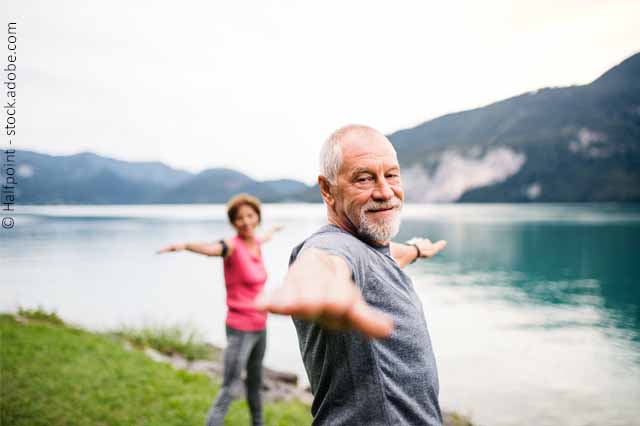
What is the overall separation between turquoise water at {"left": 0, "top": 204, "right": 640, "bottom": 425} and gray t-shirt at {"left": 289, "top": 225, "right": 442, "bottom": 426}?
8984 mm

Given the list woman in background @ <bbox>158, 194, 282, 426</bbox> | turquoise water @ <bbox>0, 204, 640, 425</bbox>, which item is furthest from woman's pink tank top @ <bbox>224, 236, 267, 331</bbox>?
turquoise water @ <bbox>0, 204, 640, 425</bbox>

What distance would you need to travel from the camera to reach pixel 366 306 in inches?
56.4

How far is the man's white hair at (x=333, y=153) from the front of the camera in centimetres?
202

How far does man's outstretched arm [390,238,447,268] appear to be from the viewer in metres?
3.58

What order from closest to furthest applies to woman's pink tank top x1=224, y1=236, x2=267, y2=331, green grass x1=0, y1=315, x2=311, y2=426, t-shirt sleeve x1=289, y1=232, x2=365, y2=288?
1. t-shirt sleeve x1=289, y1=232, x2=365, y2=288
2. woman's pink tank top x1=224, y1=236, x2=267, y2=331
3. green grass x1=0, y1=315, x2=311, y2=426

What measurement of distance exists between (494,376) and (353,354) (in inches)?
499

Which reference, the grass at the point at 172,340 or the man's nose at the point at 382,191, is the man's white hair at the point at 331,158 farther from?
the grass at the point at 172,340

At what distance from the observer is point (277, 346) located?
1535 cm

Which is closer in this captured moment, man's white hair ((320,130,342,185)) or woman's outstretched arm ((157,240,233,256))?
man's white hair ((320,130,342,185))

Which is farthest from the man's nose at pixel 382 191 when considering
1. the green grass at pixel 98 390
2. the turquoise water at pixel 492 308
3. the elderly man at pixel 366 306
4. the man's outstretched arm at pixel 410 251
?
the turquoise water at pixel 492 308

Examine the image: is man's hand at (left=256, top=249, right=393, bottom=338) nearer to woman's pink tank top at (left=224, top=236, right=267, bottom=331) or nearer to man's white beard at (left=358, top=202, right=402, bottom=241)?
man's white beard at (left=358, top=202, right=402, bottom=241)

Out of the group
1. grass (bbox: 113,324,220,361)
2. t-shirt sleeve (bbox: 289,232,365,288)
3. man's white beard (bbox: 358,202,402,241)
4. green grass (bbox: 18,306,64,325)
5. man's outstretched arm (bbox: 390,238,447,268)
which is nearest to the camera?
t-shirt sleeve (bbox: 289,232,365,288)

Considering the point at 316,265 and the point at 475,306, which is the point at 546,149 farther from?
the point at 316,265

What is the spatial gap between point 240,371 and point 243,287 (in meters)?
0.91
